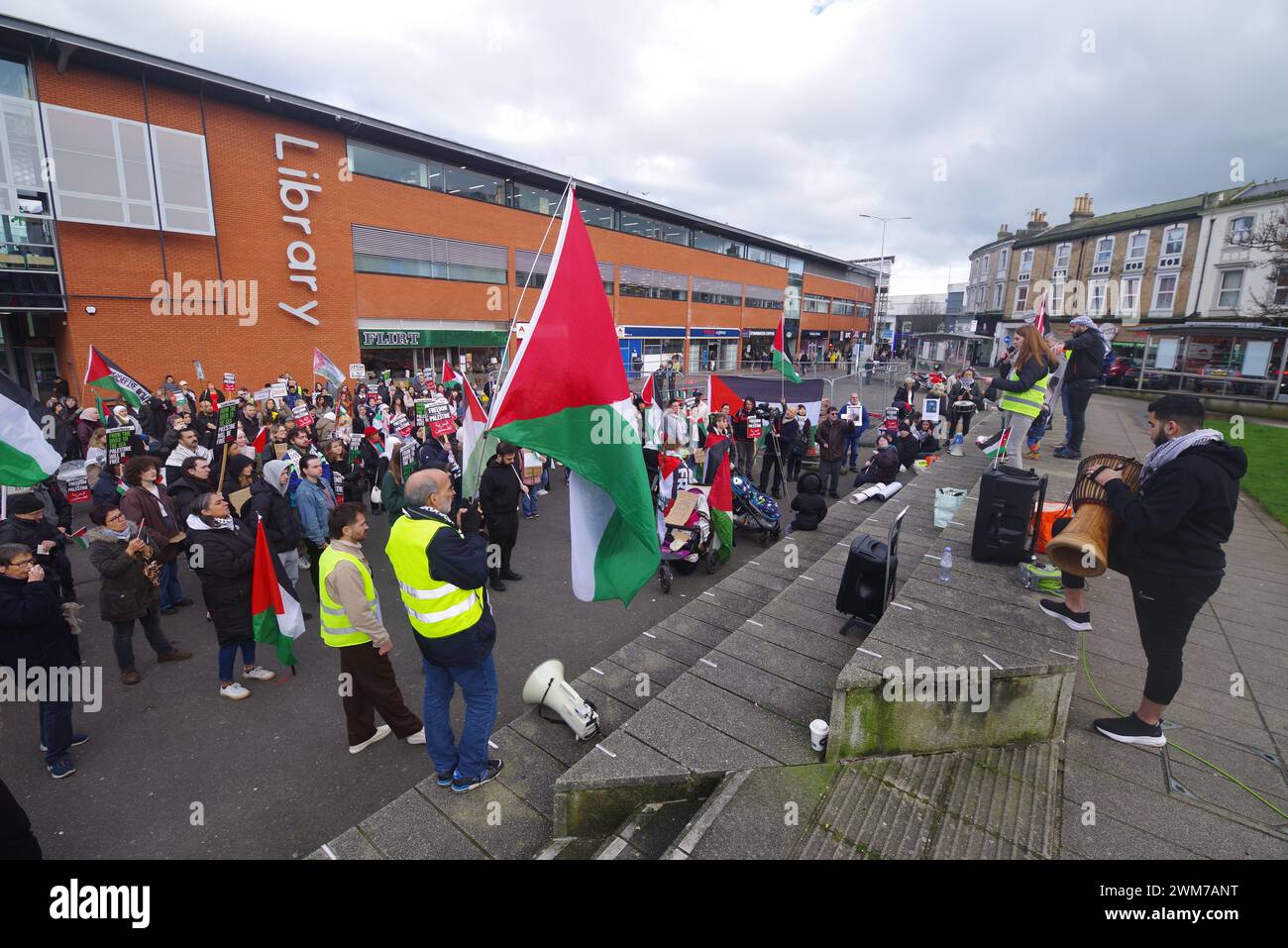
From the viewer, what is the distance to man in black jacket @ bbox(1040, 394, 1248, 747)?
125 inches

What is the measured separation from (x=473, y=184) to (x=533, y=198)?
3.88 metres

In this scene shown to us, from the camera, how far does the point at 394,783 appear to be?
4238 millimetres

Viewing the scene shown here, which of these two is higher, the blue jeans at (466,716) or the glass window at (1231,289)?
the glass window at (1231,289)

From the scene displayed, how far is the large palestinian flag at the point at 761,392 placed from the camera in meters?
12.8

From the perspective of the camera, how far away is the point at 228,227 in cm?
1988

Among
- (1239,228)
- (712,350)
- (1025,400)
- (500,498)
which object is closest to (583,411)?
(500,498)

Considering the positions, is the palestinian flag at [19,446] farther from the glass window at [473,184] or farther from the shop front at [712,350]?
the shop front at [712,350]

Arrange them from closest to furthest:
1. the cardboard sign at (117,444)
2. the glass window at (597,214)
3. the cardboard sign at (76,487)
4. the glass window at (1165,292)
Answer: the cardboard sign at (117,444), the cardboard sign at (76,487), the glass window at (1165,292), the glass window at (597,214)

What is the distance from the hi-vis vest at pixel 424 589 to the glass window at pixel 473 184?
90.5 feet

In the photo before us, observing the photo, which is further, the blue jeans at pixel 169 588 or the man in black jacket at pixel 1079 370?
the man in black jacket at pixel 1079 370

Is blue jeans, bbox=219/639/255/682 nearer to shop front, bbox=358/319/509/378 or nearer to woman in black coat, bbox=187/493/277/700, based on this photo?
woman in black coat, bbox=187/493/277/700

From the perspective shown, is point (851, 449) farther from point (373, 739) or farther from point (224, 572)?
point (224, 572)

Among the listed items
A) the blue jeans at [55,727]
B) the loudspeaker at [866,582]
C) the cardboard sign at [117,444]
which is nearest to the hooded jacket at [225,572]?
the blue jeans at [55,727]
